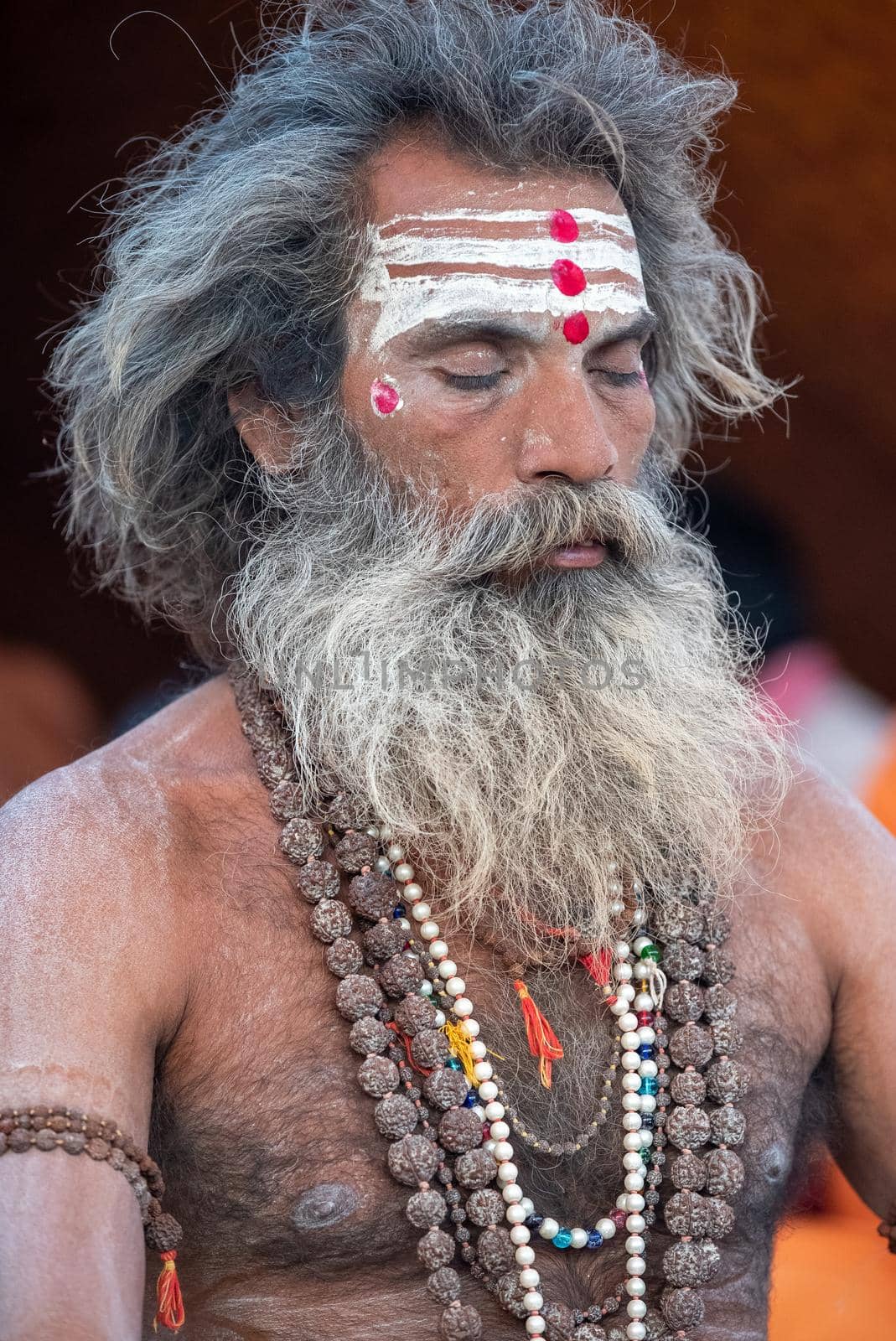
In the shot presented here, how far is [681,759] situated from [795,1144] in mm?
621

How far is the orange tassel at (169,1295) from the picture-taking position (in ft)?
6.02

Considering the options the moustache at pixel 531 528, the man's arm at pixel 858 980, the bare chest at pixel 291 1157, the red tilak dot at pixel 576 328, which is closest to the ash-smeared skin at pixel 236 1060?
the bare chest at pixel 291 1157

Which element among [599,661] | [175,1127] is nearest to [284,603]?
[599,661]

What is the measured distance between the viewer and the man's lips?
2.15m

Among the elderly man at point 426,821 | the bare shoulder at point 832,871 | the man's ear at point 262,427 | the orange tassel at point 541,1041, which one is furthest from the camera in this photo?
the man's ear at point 262,427

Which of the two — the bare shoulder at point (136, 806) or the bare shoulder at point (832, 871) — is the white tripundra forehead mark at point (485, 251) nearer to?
the bare shoulder at point (136, 806)

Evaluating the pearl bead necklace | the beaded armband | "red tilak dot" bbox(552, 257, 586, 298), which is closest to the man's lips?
"red tilak dot" bbox(552, 257, 586, 298)

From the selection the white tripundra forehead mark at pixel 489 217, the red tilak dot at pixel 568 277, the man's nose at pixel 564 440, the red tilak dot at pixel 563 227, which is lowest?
the man's nose at pixel 564 440

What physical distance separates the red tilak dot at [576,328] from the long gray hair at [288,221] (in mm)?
268

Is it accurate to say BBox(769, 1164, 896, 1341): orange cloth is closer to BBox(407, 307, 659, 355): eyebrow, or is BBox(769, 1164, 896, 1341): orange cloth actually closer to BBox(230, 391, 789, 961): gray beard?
BBox(230, 391, 789, 961): gray beard

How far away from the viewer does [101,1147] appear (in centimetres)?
170

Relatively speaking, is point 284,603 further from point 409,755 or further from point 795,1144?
Answer: point 795,1144

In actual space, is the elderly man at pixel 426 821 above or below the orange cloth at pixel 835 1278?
above

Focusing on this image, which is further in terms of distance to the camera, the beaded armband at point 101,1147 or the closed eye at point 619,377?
the closed eye at point 619,377
